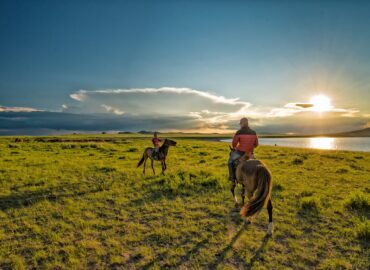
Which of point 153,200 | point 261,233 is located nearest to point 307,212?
point 261,233

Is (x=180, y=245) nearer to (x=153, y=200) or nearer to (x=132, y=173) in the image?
(x=153, y=200)

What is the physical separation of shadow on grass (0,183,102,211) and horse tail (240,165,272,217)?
7842mm

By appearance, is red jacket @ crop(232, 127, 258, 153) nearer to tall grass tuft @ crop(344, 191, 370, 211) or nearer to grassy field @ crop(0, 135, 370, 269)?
grassy field @ crop(0, 135, 370, 269)

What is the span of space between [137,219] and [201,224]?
2182 mm

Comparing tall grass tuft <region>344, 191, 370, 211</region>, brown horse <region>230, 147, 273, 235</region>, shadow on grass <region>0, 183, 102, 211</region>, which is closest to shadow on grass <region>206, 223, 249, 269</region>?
brown horse <region>230, 147, 273, 235</region>

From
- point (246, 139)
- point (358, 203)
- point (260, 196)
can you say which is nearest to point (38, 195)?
point (246, 139)

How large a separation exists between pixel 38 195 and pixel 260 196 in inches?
388

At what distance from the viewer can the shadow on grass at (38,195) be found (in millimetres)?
8977

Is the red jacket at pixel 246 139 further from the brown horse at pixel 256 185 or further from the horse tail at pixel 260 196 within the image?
the horse tail at pixel 260 196

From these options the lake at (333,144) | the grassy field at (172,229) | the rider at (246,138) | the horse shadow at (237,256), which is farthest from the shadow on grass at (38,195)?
the lake at (333,144)

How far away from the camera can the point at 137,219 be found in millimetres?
7414

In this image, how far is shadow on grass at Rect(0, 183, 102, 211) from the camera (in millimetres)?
8977

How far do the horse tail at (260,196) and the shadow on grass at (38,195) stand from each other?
7.84 meters

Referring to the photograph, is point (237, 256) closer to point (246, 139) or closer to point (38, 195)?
point (246, 139)
